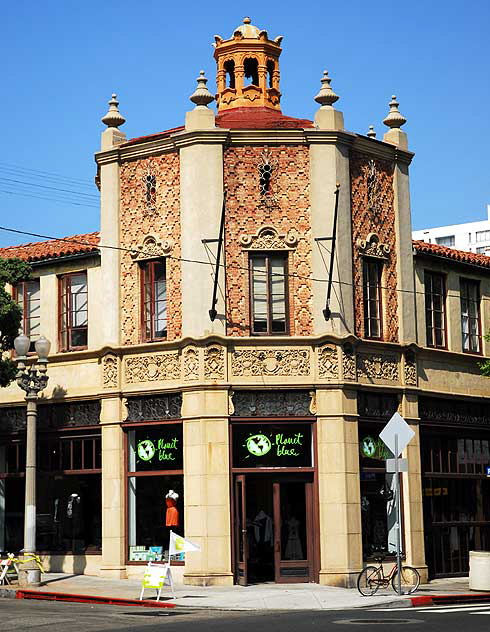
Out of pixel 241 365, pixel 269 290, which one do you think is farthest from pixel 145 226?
pixel 241 365

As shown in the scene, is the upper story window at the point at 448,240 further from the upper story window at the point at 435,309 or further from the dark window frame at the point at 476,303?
the upper story window at the point at 435,309

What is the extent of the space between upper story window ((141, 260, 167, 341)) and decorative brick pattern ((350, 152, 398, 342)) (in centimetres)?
482

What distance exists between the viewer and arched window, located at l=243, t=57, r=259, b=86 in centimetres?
3309

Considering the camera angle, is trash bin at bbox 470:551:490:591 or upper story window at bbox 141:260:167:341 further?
upper story window at bbox 141:260:167:341

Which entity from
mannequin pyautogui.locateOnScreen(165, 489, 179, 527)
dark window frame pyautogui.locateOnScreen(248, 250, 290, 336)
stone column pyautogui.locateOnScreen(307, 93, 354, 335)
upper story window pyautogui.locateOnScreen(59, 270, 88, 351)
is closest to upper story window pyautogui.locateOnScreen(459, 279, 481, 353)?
stone column pyautogui.locateOnScreen(307, 93, 354, 335)

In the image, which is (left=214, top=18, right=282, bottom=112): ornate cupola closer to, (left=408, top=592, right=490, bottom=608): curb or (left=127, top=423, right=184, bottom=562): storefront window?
(left=127, top=423, right=184, bottom=562): storefront window

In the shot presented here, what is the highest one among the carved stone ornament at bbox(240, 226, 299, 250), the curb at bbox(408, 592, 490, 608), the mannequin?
the carved stone ornament at bbox(240, 226, 299, 250)

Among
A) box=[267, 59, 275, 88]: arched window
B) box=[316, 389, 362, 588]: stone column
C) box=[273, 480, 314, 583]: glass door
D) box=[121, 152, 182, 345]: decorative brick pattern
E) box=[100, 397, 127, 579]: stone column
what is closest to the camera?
box=[316, 389, 362, 588]: stone column

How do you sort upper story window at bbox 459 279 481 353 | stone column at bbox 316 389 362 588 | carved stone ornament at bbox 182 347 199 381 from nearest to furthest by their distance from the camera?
stone column at bbox 316 389 362 588, carved stone ornament at bbox 182 347 199 381, upper story window at bbox 459 279 481 353

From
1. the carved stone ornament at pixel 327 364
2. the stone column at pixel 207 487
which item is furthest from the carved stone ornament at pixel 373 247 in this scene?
the stone column at pixel 207 487

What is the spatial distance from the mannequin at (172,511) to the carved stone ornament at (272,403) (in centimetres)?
251

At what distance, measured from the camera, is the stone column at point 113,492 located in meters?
28.9

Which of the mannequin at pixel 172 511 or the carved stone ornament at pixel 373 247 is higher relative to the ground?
the carved stone ornament at pixel 373 247

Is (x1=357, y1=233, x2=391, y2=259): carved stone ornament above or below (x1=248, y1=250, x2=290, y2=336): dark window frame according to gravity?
above
